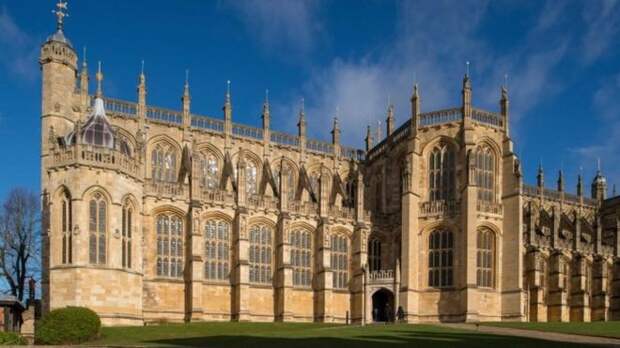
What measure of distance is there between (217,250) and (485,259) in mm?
19744

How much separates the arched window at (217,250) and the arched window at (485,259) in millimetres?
18373

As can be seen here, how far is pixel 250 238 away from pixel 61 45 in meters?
19.2

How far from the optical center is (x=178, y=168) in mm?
56469

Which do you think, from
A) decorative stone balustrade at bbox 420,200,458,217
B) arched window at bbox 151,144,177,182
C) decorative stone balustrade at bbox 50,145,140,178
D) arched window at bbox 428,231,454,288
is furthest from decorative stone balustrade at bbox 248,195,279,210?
arched window at bbox 428,231,454,288

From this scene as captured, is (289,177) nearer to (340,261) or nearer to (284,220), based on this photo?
(284,220)

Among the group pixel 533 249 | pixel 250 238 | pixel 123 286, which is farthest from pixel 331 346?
pixel 533 249

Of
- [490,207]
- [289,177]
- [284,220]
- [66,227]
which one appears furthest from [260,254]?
[490,207]

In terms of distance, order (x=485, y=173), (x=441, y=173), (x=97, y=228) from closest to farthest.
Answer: (x=97, y=228) < (x=485, y=173) < (x=441, y=173)

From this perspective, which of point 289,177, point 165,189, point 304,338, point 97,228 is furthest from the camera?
point 289,177

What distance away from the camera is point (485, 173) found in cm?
5522

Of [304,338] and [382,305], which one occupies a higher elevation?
[304,338]

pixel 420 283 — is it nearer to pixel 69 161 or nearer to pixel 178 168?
pixel 178 168

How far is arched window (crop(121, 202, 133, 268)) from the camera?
4467 cm

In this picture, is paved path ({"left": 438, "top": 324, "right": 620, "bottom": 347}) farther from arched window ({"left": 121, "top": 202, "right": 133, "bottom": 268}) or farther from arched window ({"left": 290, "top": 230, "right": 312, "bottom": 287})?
arched window ({"left": 121, "top": 202, "right": 133, "bottom": 268})
